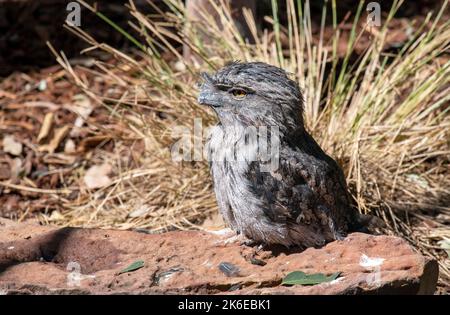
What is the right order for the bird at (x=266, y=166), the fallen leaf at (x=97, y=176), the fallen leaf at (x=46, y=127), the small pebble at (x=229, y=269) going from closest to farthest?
1. the small pebble at (x=229, y=269)
2. the bird at (x=266, y=166)
3. the fallen leaf at (x=97, y=176)
4. the fallen leaf at (x=46, y=127)

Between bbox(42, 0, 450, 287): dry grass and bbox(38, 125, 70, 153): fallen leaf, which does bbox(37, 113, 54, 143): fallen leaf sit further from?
bbox(42, 0, 450, 287): dry grass

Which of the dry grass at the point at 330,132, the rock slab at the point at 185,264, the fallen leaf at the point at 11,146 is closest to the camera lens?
the rock slab at the point at 185,264

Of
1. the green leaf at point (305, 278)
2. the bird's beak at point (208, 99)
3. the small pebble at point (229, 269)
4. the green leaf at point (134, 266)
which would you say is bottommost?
the green leaf at point (305, 278)

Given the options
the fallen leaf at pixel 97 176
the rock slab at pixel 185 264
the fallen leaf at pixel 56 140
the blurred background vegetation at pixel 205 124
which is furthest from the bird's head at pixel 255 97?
the fallen leaf at pixel 56 140

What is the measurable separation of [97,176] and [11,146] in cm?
88

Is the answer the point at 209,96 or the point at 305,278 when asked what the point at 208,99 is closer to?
the point at 209,96

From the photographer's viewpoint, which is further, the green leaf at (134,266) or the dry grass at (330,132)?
the dry grass at (330,132)

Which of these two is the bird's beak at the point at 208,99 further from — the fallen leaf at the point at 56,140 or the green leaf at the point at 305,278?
the fallen leaf at the point at 56,140

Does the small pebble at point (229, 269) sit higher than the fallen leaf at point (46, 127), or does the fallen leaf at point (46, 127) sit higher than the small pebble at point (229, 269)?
the fallen leaf at point (46, 127)

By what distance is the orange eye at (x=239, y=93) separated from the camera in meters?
4.45

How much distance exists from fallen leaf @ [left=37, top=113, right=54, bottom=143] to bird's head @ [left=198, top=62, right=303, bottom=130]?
9.88 feet

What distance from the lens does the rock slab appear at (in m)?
3.83

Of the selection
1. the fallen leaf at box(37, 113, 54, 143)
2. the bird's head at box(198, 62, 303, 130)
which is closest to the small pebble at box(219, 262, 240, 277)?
the bird's head at box(198, 62, 303, 130)

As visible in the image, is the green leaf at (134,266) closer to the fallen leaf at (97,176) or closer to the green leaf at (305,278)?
the green leaf at (305,278)
